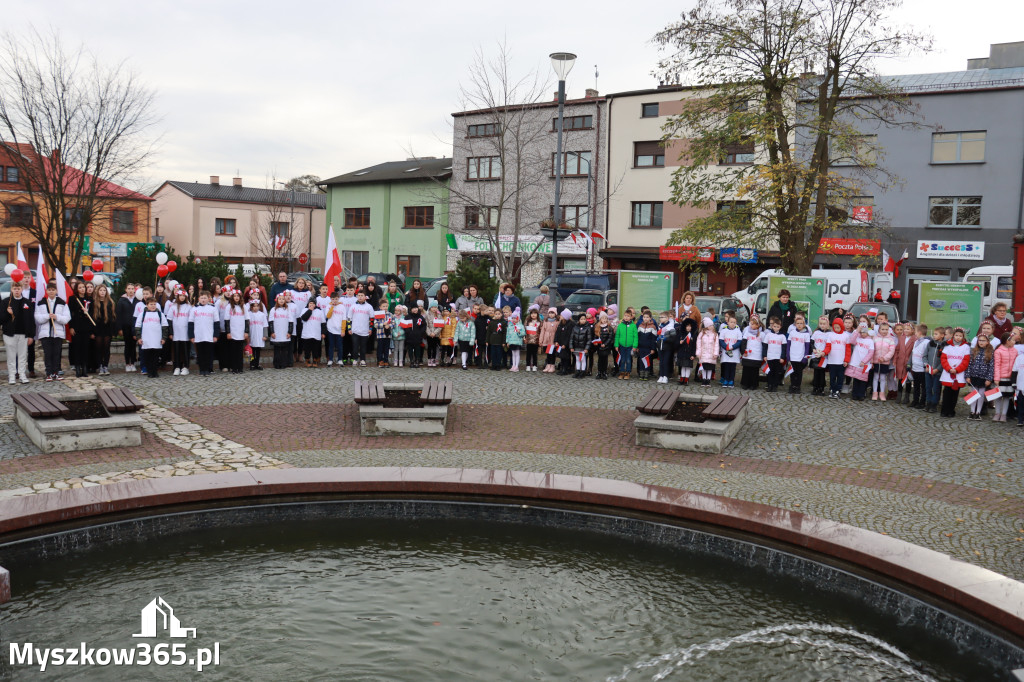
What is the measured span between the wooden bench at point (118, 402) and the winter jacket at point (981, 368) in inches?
494

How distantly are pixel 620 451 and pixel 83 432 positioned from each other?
6545 millimetres

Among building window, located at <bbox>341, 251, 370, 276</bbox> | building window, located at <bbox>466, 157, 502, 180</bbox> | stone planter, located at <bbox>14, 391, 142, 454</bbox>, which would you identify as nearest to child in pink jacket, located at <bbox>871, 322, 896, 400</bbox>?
stone planter, located at <bbox>14, 391, 142, 454</bbox>

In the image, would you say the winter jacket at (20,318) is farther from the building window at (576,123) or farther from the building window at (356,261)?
the building window at (356,261)

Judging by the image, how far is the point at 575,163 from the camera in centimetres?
4434

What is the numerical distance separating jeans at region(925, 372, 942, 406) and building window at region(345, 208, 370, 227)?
144 ft

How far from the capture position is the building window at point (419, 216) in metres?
50.0

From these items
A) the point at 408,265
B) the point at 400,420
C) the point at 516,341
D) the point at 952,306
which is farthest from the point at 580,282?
the point at 408,265

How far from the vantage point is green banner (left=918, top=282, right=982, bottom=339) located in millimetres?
17172

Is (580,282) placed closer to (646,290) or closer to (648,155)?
(646,290)

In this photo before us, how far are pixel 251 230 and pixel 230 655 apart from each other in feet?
213

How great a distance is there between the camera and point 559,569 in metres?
6.51

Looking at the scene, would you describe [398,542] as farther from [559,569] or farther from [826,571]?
[826,571]

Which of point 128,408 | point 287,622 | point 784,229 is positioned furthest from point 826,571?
point 784,229

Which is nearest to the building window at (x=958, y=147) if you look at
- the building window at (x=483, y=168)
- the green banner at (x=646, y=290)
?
the building window at (x=483, y=168)
